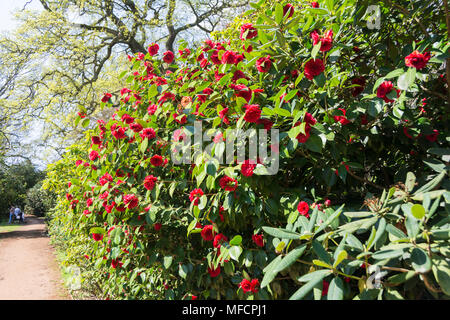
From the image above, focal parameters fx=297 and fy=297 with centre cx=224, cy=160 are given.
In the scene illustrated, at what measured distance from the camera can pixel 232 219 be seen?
1.58m

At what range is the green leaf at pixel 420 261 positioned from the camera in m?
0.83

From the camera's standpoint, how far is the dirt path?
523 cm

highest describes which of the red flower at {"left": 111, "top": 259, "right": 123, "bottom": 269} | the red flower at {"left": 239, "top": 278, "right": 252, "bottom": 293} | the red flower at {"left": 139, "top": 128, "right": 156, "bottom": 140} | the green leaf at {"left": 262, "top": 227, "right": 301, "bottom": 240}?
the red flower at {"left": 139, "top": 128, "right": 156, "bottom": 140}

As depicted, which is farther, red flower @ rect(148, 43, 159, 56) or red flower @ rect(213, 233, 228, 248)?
red flower @ rect(148, 43, 159, 56)

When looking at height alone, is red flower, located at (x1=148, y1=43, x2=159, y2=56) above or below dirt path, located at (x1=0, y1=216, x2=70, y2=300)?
above

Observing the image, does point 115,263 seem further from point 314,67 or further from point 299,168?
point 314,67

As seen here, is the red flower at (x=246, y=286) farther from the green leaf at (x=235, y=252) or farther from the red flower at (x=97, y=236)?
the red flower at (x=97, y=236)

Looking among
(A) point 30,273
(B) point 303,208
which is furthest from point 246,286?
(A) point 30,273

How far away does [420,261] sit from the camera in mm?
866

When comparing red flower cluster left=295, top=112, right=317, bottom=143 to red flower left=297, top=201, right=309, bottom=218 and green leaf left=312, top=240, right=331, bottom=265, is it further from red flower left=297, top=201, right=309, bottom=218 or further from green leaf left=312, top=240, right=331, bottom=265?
green leaf left=312, top=240, right=331, bottom=265

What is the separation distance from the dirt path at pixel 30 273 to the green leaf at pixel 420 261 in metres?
5.61

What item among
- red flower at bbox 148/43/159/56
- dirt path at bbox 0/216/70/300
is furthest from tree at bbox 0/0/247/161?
red flower at bbox 148/43/159/56

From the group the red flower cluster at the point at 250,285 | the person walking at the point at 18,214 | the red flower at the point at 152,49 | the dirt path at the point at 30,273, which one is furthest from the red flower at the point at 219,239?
the person walking at the point at 18,214
